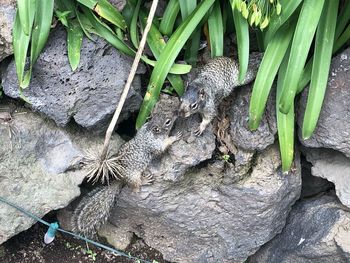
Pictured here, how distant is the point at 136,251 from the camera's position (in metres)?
3.72

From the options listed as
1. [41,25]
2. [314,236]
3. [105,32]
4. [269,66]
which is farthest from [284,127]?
[41,25]

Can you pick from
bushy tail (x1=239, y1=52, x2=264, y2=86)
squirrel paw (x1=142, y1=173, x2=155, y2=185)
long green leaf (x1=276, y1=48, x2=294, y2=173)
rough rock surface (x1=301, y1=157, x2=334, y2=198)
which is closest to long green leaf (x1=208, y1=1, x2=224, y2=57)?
bushy tail (x1=239, y1=52, x2=264, y2=86)

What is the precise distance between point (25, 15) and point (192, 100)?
945mm

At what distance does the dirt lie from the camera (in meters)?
3.52

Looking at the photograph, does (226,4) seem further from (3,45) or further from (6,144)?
(6,144)

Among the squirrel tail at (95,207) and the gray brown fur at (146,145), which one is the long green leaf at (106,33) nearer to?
the gray brown fur at (146,145)

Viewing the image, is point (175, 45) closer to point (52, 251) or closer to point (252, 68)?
point (252, 68)

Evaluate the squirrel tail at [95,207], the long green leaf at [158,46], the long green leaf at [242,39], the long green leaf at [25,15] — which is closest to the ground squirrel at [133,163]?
the squirrel tail at [95,207]

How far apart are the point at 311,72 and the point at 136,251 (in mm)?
1600

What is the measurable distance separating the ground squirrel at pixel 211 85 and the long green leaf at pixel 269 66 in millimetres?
170

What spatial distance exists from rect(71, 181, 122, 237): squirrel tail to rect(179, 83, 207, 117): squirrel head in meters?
0.60

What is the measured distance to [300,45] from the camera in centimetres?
285

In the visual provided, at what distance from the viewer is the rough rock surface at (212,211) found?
10.9 ft

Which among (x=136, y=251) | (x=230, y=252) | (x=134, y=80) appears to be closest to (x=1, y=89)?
(x=134, y=80)
